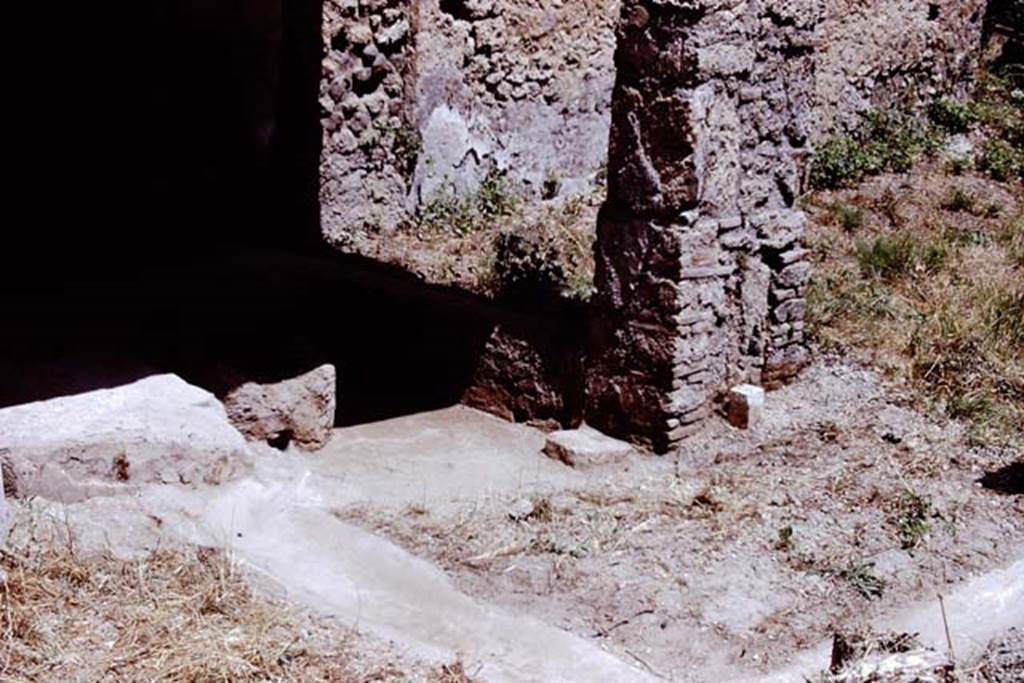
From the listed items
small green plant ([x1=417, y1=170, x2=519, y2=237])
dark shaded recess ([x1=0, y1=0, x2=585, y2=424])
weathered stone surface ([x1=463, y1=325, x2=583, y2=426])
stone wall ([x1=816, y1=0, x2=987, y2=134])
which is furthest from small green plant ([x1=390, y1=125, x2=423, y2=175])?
stone wall ([x1=816, y1=0, x2=987, y2=134])

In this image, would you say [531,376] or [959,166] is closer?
[531,376]

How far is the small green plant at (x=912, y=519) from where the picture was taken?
215 inches

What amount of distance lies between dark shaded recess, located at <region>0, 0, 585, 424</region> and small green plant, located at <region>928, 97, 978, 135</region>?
5.59 meters

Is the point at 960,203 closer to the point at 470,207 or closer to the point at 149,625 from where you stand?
the point at 470,207

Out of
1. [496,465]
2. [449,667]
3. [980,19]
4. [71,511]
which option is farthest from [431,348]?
[980,19]

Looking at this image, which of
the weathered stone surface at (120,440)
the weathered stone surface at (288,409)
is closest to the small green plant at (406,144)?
the weathered stone surface at (288,409)

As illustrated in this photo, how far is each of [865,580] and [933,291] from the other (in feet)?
10.5

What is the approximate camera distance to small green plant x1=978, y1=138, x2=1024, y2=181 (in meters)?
10.5

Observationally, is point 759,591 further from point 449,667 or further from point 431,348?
point 431,348

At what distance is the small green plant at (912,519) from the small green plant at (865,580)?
319 millimetres

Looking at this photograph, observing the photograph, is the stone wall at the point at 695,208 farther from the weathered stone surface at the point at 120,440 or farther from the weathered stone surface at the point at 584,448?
the weathered stone surface at the point at 120,440

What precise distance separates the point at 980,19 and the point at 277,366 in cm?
842

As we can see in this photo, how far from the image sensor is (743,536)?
17.9 feet

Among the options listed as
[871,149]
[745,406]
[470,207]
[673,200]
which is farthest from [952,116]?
[673,200]
